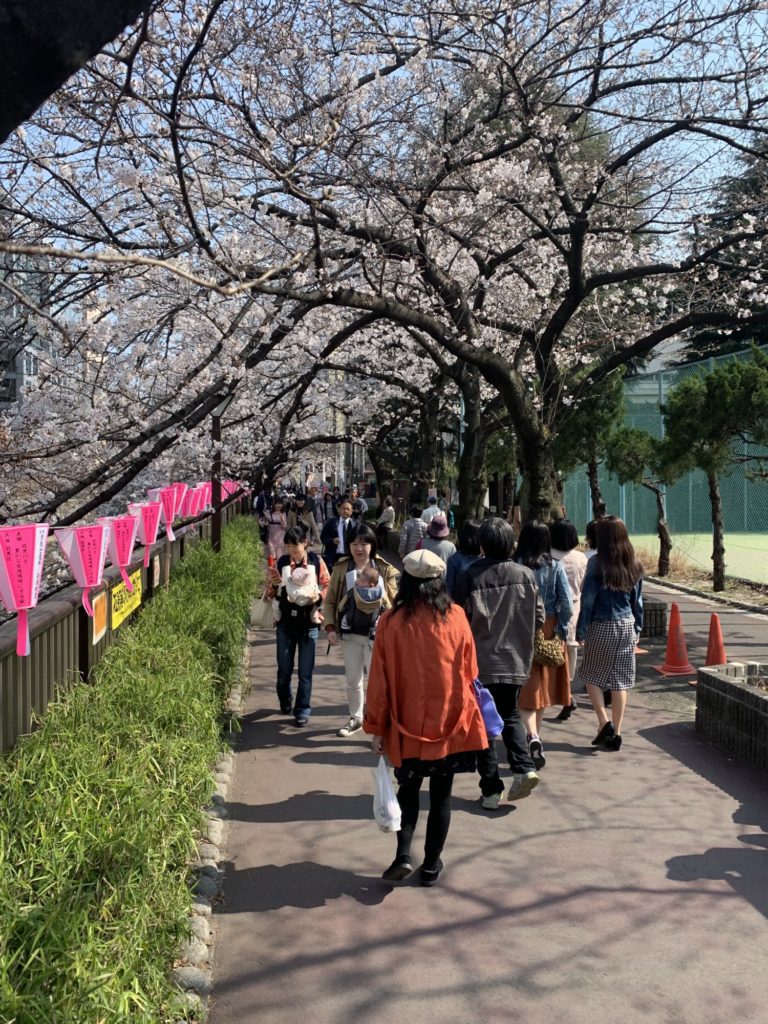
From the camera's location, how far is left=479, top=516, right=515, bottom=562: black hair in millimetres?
6098

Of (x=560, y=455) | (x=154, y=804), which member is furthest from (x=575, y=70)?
(x=560, y=455)

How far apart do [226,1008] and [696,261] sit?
8.86 metres

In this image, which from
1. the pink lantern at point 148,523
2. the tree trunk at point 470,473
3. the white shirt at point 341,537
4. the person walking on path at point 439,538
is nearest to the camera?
the pink lantern at point 148,523

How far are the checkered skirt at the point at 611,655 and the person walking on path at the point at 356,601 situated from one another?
5.30 feet

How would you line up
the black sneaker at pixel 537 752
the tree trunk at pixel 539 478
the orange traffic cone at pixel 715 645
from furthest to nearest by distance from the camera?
the tree trunk at pixel 539 478, the orange traffic cone at pixel 715 645, the black sneaker at pixel 537 752

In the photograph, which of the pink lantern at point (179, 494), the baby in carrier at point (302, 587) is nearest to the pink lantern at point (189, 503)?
the pink lantern at point (179, 494)

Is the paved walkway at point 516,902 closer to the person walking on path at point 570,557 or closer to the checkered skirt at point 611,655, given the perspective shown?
the checkered skirt at point 611,655

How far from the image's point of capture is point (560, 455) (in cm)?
2208

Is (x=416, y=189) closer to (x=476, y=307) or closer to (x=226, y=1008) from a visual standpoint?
(x=476, y=307)

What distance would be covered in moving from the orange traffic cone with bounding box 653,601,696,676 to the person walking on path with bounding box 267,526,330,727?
158 inches

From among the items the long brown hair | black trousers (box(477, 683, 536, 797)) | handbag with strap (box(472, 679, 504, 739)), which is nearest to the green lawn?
the long brown hair

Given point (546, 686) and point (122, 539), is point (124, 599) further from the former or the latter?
point (546, 686)

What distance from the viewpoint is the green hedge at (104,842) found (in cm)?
296

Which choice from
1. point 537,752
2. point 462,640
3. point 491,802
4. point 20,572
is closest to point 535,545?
point 537,752
